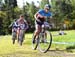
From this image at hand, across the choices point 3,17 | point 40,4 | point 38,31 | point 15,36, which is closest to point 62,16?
point 40,4

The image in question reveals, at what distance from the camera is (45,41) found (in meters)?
12.4

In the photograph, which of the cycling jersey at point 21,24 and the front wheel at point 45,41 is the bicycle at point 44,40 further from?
the cycling jersey at point 21,24

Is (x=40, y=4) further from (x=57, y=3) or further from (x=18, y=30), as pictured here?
(x=18, y=30)

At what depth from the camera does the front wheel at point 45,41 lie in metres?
12.0

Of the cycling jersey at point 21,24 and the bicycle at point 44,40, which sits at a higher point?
the bicycle at point 44,40

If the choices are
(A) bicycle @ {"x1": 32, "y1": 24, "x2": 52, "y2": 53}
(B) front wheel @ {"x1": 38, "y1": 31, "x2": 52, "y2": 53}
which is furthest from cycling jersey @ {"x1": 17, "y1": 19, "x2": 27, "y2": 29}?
(B) front wheel @ {"x1": 38, "y1": 31, "x2": 52, "y2": 53}

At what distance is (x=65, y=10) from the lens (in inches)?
3031

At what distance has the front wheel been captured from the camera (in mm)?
12031

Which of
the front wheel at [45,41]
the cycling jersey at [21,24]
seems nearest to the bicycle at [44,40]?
the front wheel at [45,41]

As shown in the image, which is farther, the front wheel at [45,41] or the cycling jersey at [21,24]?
the cycling jersey at [21,24]

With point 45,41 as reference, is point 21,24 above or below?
below

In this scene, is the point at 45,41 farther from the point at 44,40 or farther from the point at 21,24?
the point at 21,24

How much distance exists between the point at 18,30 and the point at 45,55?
5.96 metres

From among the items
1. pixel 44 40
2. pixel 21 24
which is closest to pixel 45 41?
pixel 44 40
